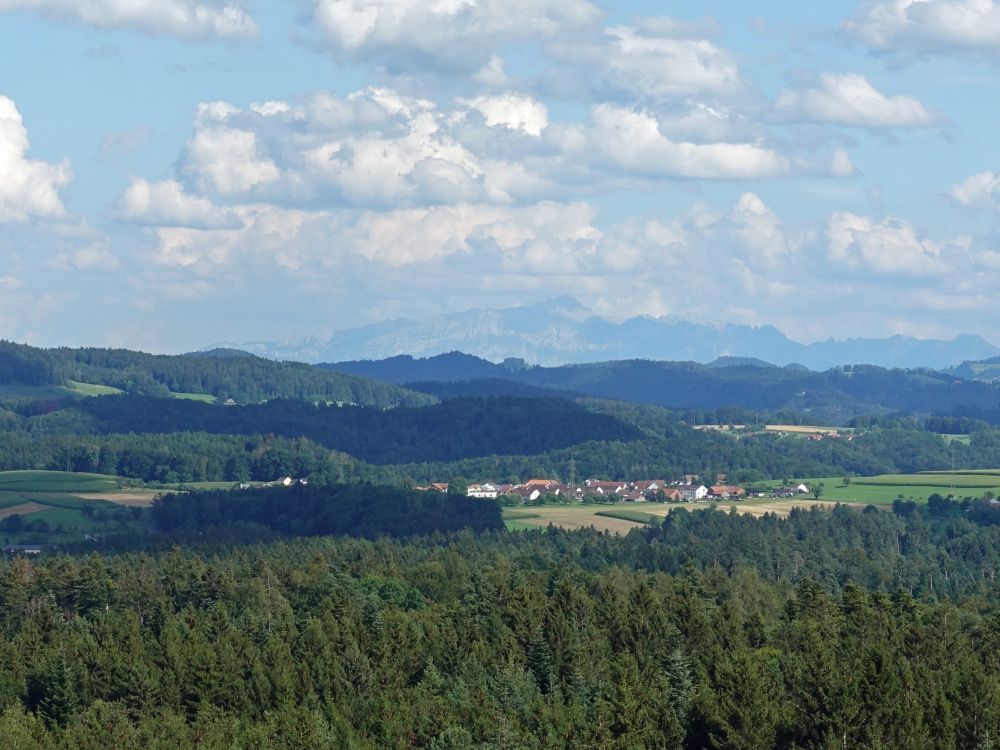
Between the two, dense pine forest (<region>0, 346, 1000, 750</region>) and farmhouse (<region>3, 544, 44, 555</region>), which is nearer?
dense pine forest (<region>0, 346, 1000, 750</region>)

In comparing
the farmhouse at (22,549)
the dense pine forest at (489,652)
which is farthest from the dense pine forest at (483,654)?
the farmhouse at (22,549)

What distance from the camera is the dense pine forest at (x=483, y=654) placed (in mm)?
77625

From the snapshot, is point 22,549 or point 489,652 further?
point 22,549

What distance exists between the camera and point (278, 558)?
500 feet

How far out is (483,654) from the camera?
99.2 m

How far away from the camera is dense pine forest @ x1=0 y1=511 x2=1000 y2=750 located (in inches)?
3056

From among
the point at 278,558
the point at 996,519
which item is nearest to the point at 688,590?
the point at 278,558

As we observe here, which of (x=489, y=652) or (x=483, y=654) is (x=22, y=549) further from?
(x=483, y=654)

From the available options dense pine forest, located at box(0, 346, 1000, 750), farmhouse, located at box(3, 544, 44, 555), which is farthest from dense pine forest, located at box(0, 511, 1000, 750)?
farmhouse, located at box(3, 544, 44, 555)

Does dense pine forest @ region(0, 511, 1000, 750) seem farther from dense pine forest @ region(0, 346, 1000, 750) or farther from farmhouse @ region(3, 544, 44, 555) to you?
farmhouse @ region(3, 544, 44, 555)

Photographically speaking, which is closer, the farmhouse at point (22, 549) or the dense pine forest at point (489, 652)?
the dense pine forest at point (489, 652)


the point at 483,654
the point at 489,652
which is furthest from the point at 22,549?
the point at 483,654

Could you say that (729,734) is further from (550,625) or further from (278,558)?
(278,558)

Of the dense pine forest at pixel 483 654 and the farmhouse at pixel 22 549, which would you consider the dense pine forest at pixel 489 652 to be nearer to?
the dense pine forest at pixel 483 654
